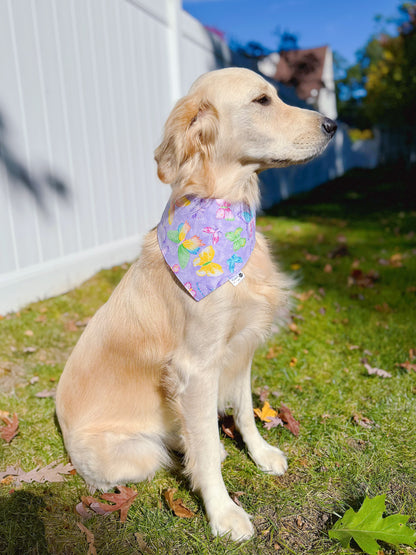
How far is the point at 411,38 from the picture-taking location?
11.2 meters

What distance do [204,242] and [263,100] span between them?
2.26ft

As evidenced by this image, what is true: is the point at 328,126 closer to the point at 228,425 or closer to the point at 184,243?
the point at 184,243

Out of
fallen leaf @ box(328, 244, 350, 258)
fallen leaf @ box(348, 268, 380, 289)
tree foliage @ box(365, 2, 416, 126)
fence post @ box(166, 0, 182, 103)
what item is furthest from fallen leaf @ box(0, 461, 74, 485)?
tree foliage @ box(365, 2, 416, 126)

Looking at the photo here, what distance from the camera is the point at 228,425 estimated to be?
241 centimetres

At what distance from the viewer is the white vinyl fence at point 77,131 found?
12.2 feet

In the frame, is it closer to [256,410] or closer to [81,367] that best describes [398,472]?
[256,410]

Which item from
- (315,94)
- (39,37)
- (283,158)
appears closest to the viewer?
(283,158)

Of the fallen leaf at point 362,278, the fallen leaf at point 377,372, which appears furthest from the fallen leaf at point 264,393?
the fallen leaf at point 362,278

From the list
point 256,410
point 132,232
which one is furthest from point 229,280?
point 132,232

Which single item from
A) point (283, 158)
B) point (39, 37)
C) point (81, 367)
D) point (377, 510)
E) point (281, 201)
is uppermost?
point (39, 37)

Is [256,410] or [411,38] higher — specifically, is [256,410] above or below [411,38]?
below

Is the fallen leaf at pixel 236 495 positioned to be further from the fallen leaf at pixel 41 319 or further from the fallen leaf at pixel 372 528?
the fallen leaf at pixel 41 319

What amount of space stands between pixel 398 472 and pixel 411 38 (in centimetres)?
1242

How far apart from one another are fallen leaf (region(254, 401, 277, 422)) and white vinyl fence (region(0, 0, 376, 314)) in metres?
2.14
